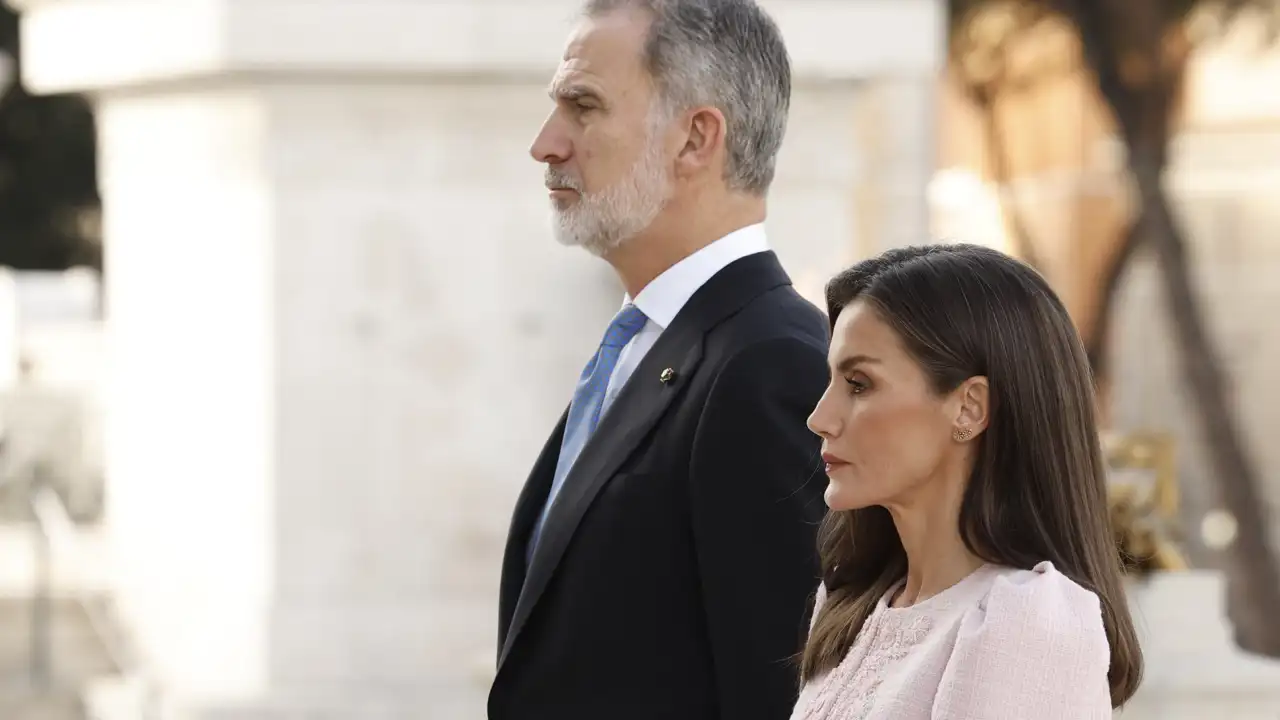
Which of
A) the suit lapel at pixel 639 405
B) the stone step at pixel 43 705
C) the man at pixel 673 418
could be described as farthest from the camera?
the stone step at pixel 43 705

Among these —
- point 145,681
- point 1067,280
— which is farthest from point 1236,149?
point 145,681

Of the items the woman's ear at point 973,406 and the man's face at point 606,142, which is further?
the man's face at point 606,142

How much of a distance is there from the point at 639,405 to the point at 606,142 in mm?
369

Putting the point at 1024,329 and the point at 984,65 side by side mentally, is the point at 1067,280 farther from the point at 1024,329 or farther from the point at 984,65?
the point at 1024,329

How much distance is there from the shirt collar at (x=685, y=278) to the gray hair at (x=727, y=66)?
9 centimetres

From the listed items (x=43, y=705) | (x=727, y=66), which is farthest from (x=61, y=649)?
(x=727, y=66)

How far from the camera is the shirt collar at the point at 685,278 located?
2762 millimetres

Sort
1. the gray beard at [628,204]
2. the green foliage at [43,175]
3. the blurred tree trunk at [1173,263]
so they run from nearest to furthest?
the gray beard at [628,204]
the blurred tree trunk at [1173,263]
the green foliage at [43,175]

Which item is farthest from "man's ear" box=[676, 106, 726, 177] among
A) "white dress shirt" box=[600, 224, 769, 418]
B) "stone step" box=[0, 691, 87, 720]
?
"stone step" box=[0, 691, 87, 720]

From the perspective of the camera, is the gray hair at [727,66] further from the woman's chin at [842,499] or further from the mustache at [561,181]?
the woman's chin at [842,499]

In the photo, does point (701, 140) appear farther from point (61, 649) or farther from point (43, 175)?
point (43, 175)

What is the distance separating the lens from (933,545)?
1.99 m

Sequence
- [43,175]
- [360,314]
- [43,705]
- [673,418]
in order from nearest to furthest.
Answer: [673,418]
[360,314]
[43,705]
[43,175]

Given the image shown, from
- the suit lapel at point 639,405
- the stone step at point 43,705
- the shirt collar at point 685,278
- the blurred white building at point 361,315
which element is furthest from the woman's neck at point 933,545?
the stone step at point 43,705
